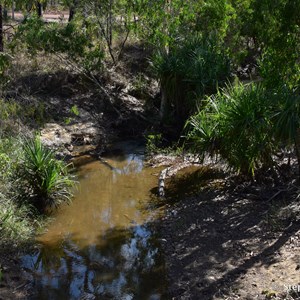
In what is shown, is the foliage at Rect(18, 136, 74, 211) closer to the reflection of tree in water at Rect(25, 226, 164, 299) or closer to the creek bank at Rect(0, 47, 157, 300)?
the reflection of tree in water at Rect(25, 226, 164, 299)

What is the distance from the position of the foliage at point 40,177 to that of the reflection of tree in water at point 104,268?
1.40 metres

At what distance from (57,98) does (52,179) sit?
761 cm

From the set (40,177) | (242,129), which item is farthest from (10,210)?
(242,129)

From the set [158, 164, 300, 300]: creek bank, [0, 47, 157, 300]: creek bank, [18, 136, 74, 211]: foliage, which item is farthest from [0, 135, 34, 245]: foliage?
[0, 47, 157, 300]: creek bank

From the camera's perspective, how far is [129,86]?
60.9ft

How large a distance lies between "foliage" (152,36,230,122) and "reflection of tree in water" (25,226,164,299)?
594 centimetres

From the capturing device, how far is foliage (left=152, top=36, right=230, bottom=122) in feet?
47.1

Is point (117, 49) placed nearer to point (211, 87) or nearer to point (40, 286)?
point (211, 87)

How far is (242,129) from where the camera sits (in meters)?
9.43

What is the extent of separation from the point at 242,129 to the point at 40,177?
159 inches

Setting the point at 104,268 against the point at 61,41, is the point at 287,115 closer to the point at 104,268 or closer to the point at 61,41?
the point at 104,268

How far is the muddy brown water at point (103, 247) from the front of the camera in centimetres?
769

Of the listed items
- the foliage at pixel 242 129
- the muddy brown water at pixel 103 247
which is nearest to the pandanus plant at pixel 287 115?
the foliage at pixel 242 129

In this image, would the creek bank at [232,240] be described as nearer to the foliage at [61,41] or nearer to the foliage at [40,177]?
the foliage at [40,177]
